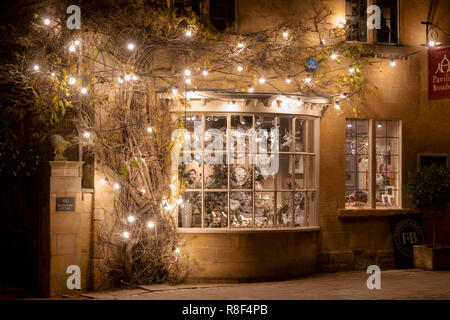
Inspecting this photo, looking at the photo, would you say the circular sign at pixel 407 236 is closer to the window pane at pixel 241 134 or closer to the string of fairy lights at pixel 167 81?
the string of fairy lights at pixel 167 81

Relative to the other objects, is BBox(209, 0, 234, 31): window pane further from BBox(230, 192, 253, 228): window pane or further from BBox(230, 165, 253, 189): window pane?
BBox(230, 192, 253, 228): window pane

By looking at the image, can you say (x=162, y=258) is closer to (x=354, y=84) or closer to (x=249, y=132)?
(x=249, y=132)

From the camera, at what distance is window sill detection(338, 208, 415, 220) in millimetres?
13812

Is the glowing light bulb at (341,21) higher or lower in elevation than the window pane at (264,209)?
higher

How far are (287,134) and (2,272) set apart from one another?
5858 mm

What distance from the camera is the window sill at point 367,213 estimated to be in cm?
1381

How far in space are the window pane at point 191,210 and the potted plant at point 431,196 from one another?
469cm

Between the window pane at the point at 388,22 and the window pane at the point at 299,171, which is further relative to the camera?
the window pane at the point at 388,22

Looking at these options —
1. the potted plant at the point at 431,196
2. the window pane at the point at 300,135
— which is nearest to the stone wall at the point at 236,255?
the window pane at the point at 300,135

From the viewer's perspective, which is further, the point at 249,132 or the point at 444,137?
the point at 444,137

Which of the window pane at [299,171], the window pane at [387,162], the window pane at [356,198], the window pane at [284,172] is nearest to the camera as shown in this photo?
the window pane at [284,172]

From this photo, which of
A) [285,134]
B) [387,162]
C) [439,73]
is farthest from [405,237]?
[285,134]

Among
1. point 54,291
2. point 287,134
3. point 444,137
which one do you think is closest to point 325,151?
point 287,134

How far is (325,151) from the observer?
13.7 m
